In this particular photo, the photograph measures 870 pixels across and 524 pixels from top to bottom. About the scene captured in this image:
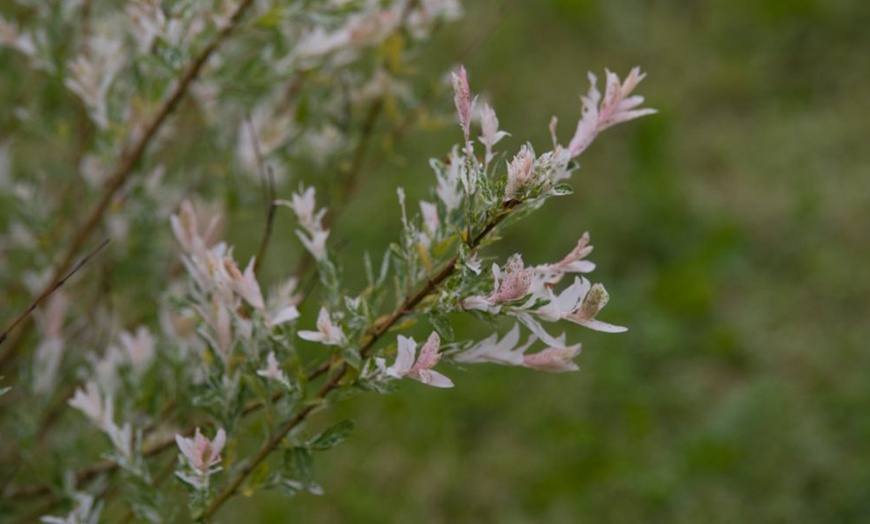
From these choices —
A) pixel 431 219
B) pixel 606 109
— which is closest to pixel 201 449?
pixel 431 219

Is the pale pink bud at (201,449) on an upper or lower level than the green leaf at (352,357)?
lower

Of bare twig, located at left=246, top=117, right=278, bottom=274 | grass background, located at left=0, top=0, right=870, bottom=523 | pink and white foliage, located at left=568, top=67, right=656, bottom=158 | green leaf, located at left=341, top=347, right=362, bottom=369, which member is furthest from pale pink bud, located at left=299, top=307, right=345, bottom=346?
grass background, located at left=0, top=0, right=870, bottom=523

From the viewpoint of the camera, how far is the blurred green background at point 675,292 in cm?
294

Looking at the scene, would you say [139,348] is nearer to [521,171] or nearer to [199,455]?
[199,455]

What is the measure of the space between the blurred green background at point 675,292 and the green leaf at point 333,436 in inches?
37.1

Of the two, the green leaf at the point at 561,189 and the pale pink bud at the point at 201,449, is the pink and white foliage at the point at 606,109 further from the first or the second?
the pale pink bud at the point at 201,449

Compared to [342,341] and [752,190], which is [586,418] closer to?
[752,190]

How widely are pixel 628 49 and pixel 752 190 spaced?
3.64 feet

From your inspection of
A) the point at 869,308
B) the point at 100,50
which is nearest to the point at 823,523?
the point at 869,308

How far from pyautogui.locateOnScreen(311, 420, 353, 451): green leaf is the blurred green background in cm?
94

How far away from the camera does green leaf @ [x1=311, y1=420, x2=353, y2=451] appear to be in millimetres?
1266

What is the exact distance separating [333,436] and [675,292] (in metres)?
2.56

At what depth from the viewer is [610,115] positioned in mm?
1157

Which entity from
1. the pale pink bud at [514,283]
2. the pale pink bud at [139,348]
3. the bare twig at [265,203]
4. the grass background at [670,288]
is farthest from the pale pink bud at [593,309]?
the grass background at [670,288]
